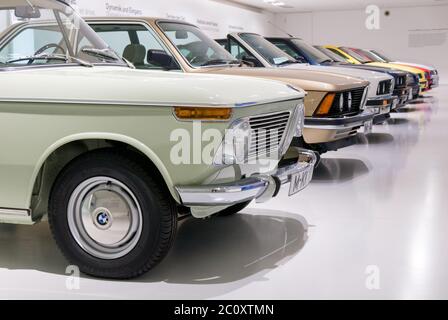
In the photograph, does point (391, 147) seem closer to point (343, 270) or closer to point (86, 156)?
point (343, 270)

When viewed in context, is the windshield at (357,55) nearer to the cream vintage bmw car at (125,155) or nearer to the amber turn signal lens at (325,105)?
the amber turn signal lens at (325,105)

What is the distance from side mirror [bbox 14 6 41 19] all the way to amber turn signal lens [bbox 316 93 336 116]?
9.87 feet

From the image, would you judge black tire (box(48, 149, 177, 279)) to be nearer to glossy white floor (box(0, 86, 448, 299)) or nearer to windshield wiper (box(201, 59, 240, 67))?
glossy white floor (box(0, 86, 448, 299))

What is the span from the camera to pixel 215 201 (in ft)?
10.7

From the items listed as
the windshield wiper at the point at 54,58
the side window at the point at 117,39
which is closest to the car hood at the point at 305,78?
the side window at the point at 117,39

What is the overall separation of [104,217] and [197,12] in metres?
19.4

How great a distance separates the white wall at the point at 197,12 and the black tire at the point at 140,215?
35.0 feet

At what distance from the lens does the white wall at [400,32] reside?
97.9 ft

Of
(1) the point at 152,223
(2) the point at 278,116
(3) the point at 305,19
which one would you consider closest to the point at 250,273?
(1) the point at 152,223

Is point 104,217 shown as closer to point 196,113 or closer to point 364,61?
point 196,113

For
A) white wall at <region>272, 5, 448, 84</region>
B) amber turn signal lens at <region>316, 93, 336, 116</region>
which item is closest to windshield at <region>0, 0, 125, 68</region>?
amber turn signal lens at <region>316, 93, 336, 116</region>

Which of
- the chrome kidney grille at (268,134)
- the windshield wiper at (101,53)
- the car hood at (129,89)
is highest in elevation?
the windshield wiper at (101,53)

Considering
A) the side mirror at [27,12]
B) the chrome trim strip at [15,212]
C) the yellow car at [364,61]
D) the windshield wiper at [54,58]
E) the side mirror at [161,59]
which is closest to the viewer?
the chrome trim strip at [15,212]

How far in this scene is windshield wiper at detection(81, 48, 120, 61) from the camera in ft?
14.3
